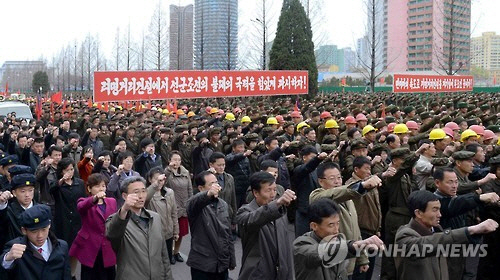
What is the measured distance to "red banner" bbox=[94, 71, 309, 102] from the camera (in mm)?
13461

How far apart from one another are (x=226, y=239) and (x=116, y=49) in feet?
139

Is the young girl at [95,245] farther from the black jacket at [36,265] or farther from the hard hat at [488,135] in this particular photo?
the hard hat at [488,135]

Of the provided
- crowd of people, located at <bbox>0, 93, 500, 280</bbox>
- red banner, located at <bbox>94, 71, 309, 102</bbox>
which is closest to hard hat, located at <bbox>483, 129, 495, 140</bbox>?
crowd of people, located at <bbox>0, 93, 500, 280</bbox>

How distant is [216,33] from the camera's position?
1268 inches

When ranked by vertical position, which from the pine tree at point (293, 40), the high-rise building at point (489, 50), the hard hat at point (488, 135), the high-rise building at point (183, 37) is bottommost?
the hard hat at point (488, 135)

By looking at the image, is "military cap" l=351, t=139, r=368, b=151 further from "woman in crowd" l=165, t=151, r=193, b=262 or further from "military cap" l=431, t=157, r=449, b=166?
"woman in crowd" l=165, t=151, r=193, b=262

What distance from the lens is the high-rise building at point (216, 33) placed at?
97.5ft

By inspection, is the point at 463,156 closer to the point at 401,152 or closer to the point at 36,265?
the point at 401,152

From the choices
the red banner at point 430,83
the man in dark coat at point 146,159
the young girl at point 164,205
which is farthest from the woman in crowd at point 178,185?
the red banner at point 430,83

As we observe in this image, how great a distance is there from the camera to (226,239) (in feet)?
14.5

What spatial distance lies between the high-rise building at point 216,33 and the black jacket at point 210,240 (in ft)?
82.6

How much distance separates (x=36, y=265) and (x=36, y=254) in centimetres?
7

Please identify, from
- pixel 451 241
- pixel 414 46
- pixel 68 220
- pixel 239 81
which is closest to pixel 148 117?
pixel 239 81

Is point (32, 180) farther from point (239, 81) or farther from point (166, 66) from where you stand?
point (166, 66)
